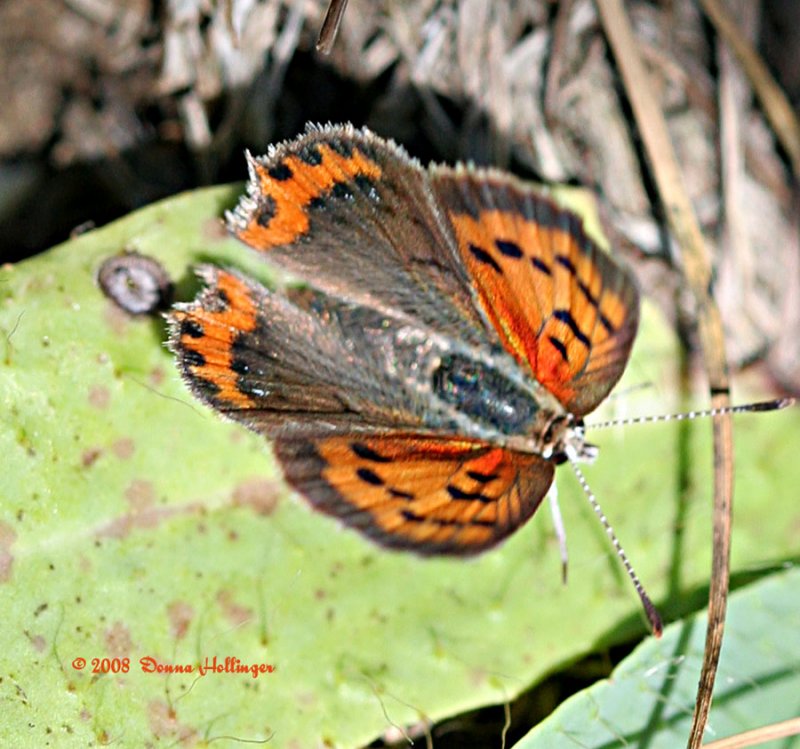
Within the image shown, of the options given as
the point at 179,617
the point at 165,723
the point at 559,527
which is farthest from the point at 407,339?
the point at 165,723

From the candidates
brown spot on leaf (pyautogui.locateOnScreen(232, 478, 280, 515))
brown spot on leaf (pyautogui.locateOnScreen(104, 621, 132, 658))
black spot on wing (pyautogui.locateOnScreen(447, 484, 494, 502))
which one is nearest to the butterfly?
black spot on wing (pyautogui.locateOnScreen(447, 484, 494, 502))

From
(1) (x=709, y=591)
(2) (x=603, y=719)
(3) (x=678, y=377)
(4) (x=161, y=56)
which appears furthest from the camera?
(4) (x=161, y=56)

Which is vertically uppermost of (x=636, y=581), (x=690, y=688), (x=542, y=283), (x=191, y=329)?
(x=191, y=329)

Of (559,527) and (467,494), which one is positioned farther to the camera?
(559,527)

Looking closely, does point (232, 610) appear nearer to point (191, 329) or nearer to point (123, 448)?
point (123, 448)

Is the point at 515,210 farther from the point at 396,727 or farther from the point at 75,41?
the point at 75,41

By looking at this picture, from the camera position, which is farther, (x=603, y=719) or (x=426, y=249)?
(x=603, y=719)

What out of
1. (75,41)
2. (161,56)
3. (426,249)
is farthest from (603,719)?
(75,41)

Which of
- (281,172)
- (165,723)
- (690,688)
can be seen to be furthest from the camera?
(690,688)

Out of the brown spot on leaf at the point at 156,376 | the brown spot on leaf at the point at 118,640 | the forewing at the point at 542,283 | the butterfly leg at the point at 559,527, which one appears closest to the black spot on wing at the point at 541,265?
the forewing at the point at 542,283
